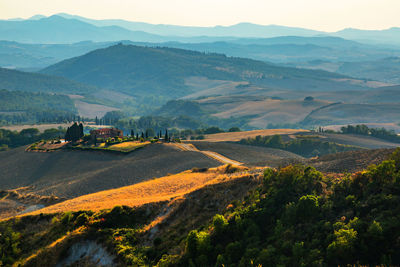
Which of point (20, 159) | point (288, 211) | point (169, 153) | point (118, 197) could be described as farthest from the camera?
point (20, 159)

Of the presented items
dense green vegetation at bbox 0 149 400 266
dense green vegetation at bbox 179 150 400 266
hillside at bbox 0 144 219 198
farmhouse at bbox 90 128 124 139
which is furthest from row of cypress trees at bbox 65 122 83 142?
dense green vegetation at bbox 179 150 400 266

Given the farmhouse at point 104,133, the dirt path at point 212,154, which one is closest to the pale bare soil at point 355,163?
the dirt path at point 212,154

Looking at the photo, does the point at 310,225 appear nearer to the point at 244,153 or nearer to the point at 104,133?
the point at 244,153

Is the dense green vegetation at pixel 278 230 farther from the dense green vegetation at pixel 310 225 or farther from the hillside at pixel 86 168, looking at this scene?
the hillside at pixel 86 168

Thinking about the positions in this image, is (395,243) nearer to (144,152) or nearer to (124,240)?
(124,240)

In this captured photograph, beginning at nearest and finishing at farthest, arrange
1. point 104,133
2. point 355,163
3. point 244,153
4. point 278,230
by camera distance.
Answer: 1. point 278,230
2. point 355,163
3. point 244,153
4. point 104,133

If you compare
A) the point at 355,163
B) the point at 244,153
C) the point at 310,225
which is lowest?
the point at 244,153

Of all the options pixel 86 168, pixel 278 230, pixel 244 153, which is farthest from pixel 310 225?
pixel 244 153

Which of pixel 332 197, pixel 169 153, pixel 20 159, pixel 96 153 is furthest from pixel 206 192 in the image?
pixel 20 159
